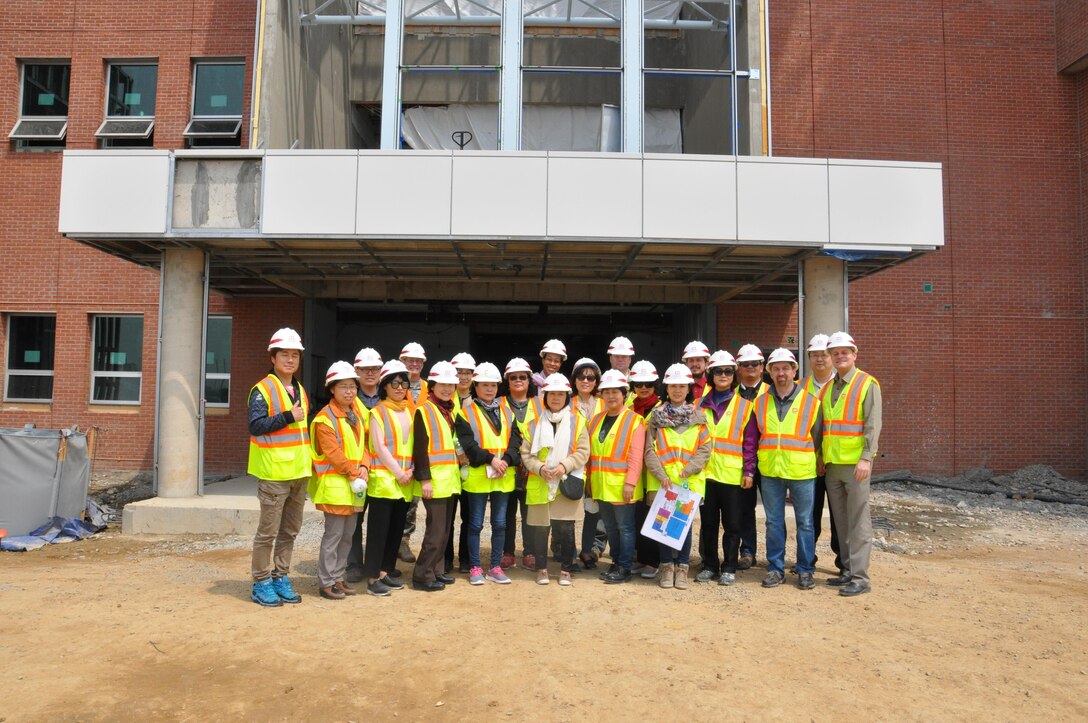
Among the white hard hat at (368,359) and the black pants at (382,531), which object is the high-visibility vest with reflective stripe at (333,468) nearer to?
the black pants at (382,531)

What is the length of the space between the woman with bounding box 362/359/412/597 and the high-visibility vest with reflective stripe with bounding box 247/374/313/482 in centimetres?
57

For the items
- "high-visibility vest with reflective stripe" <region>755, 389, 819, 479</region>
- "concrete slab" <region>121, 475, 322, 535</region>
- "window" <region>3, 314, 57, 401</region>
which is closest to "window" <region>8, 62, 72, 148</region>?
"window" <region>3, 314, 57, 401</region>

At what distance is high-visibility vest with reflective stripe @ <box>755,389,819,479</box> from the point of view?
20.0 feet

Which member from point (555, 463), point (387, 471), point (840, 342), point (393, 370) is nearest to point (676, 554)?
point (555, 463)

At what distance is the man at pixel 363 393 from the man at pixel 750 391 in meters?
3.26

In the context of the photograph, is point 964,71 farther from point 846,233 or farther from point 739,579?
point 739,579

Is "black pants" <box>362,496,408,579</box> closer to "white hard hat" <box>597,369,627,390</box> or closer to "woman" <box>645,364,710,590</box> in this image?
"white hard hat" <box>597,369,627,390</box>

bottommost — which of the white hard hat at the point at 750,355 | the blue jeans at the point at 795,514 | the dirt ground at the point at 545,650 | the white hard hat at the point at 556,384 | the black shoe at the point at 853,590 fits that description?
the dirt ground at the point at 545,650

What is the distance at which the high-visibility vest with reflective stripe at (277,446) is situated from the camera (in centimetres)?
538

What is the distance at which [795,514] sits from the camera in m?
6.25

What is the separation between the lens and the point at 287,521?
564 centimetres

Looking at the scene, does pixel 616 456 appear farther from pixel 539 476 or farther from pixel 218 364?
pixel 218 364

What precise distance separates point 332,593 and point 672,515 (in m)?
2.85

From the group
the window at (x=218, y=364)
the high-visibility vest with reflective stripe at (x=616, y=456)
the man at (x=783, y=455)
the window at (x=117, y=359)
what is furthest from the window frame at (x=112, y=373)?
the man at (x=783, y=455)
